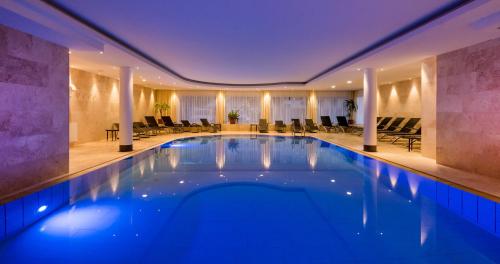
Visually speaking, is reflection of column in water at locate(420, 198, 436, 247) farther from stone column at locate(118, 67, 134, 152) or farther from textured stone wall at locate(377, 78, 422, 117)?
textured stone wall at locate(377, 78, 422, 117)

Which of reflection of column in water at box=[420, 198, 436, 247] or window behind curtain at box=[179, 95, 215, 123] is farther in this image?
window behind curtain at box=[179, 95, 215, 123]

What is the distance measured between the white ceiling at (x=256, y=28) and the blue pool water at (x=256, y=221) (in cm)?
277

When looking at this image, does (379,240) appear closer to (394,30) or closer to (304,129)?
(394,30)

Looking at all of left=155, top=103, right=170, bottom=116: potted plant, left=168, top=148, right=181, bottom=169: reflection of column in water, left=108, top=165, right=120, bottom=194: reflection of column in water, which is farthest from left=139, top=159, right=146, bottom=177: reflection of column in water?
left=155, top=103, right=170, bottom=116: potted plant

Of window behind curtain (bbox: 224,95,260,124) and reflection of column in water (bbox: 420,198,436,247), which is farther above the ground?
window behind curtain (bbox: 224,95,260,124)

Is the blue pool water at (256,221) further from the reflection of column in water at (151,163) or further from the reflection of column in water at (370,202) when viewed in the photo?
the reflection of column in water at (151,163)

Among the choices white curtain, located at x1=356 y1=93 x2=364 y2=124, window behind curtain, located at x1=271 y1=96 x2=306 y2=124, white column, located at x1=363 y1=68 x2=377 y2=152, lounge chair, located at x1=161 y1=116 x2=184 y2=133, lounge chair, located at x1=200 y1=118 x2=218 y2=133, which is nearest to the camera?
white column, located at x1=363 y1=68 x2=377 y2=152

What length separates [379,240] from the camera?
3.33 m

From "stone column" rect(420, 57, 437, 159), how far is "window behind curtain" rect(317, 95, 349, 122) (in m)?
12.4

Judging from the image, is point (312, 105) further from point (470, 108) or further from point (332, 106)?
point (470, 108)

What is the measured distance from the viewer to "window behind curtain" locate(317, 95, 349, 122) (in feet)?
70.1

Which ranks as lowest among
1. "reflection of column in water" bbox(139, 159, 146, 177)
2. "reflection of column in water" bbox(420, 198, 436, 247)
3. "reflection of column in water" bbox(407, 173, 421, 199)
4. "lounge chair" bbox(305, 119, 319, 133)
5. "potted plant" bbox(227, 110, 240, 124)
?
"reflection of column in water" bbox(420, 198, 436, 247)

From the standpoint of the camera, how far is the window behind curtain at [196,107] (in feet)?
70.5

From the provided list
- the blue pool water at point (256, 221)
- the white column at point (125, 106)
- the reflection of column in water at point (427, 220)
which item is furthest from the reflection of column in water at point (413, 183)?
the white column at point (125, 106)
